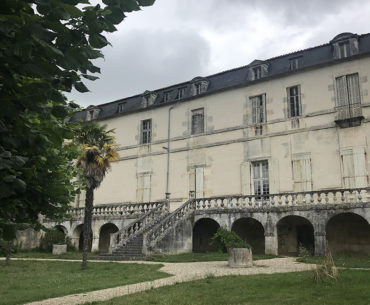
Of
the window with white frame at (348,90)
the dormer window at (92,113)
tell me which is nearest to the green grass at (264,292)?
the window with white frame at (348,90)

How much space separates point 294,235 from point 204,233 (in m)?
5.08

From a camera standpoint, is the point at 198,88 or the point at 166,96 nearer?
the point at 198,88

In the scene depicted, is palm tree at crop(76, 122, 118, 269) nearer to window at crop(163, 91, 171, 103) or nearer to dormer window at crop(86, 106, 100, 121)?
window at crop(163, 91, 171, 103)

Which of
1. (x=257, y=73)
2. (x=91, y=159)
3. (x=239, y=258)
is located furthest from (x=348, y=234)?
(x=91, y=159)

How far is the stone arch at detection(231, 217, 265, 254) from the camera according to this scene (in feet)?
69.6

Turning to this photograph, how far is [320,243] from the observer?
1731cm

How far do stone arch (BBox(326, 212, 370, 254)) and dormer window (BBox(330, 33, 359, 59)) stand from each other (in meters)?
8.09

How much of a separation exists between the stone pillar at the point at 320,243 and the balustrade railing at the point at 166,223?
6637 mm

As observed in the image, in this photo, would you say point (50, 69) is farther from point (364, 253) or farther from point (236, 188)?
point (236, 188)

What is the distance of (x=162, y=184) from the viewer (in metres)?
25.3

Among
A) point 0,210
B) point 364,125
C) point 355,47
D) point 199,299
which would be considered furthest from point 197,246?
point 0,210

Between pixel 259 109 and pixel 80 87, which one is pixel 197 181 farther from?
pixel 80 87

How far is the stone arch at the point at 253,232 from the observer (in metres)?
21.2

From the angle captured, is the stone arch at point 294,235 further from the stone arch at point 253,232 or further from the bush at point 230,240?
the bush at point 230,240
